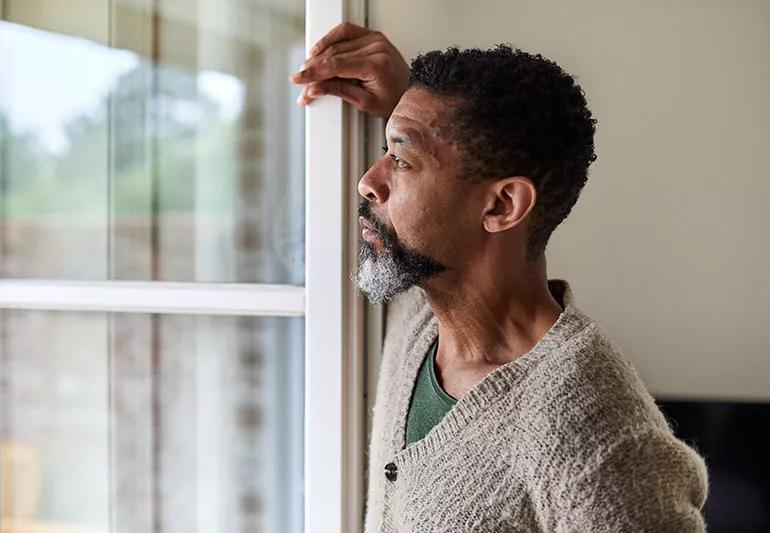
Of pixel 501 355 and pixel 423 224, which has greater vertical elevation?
pixel 423 224

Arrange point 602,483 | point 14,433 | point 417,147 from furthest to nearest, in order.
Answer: point 14,433, point 417,147, point 602,483

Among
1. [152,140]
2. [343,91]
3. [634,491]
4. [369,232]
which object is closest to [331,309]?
[369,232]

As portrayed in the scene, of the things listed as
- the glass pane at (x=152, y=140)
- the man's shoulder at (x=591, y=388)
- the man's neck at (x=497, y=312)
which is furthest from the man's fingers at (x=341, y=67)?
the man's shoulder at (x=591, y=388)

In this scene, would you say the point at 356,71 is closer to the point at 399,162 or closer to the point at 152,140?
the point at 399,162

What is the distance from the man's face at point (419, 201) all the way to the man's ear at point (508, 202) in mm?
14

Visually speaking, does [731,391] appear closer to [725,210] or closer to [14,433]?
[725,210]

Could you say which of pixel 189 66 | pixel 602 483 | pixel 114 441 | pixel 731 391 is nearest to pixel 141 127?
pixel 189 66

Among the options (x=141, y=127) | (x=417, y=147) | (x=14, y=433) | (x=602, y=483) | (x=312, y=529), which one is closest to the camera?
(x=602, y=483)

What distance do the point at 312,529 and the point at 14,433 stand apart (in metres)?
0.60

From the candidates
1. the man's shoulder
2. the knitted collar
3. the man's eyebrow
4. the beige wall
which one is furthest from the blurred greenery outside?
the man's shoulder

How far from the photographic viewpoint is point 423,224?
0.97 meters

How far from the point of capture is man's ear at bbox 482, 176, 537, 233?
3.07 ft

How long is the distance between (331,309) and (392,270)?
24 cm

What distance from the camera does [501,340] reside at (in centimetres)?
101
